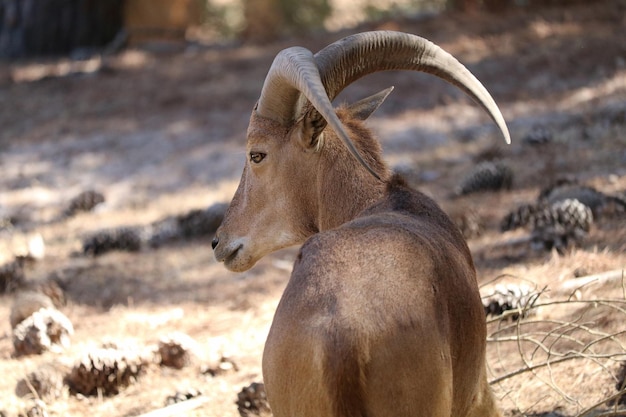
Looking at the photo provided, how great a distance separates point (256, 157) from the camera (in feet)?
16.6

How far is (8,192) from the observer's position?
41.2 ft

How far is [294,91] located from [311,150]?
0.32 m

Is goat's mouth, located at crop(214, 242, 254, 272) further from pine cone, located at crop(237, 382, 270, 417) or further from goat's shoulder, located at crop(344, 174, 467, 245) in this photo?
goat's shoulder, located at crop(344, 174, 467, 245)

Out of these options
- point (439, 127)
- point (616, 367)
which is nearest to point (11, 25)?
point (439, 127)

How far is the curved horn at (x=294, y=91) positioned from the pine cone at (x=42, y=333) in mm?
2872

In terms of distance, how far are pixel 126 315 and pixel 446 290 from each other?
4.59 meters

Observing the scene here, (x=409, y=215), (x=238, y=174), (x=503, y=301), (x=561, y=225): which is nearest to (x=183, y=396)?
(x=503, y=301)

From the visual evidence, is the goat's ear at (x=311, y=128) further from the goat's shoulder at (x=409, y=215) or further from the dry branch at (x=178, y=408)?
the dry branch at (x=178, y=408)

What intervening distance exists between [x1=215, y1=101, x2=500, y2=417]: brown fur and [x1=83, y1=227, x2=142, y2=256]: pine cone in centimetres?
568

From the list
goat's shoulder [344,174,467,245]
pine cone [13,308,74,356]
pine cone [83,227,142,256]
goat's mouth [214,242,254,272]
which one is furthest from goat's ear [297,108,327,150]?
pine cone [83,227,142,256]

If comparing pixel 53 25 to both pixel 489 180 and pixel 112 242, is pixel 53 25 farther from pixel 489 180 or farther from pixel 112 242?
pixel 489 180

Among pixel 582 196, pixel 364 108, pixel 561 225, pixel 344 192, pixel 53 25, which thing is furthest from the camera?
pixel 53 25

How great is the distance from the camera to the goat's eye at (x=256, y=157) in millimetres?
5031

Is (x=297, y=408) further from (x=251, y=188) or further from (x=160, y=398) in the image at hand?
(x=160, y=398)
